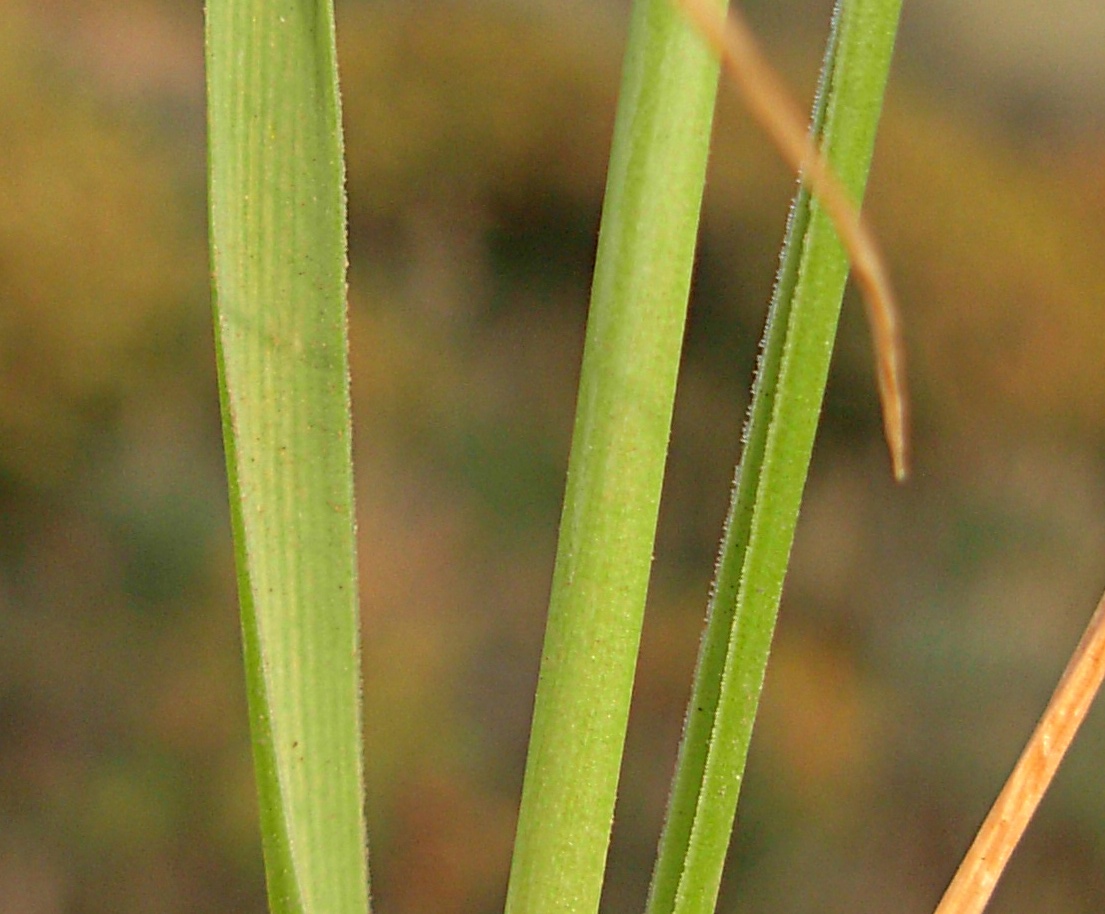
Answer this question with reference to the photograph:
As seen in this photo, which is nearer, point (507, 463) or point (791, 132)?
point (791, 132)

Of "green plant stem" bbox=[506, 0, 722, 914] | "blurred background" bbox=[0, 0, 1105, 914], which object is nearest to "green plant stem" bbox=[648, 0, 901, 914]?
"green plant stem" bbox=[506, 0, 722, 914]

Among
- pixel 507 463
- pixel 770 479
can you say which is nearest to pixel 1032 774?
pixel 770 479

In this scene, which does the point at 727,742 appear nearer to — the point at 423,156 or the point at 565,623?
the point at 565,623

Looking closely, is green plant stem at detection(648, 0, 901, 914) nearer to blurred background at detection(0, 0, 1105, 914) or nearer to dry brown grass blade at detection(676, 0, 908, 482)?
dry brown grass blade at detection(676, 0, 908, 482)

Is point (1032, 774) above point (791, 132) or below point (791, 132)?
A: below

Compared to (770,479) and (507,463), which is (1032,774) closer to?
(770,479)

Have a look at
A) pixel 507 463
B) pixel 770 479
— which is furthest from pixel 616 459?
pixel 507 463
